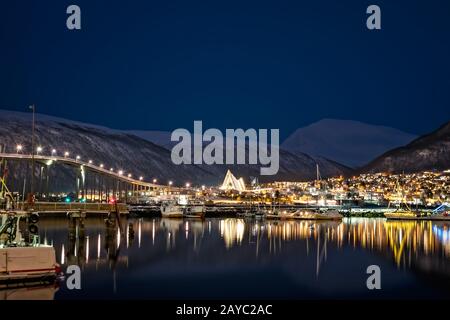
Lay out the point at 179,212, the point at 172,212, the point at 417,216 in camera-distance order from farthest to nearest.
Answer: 1. the point at 417,216
2. the point at 179,212
3. the point at 172,212

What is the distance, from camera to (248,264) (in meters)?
33.7

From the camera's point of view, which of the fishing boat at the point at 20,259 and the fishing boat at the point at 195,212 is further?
the fishing boat at the point at 195,212

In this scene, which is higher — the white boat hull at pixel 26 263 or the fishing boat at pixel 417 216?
the white boat hull at pixel 26 263

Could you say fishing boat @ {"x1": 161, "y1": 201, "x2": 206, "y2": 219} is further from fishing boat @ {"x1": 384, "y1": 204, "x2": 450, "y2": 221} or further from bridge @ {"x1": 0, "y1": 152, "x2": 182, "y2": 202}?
fishing boat @ {"x1": 384, "y1": 204, "x2": 450, "y2": 221}

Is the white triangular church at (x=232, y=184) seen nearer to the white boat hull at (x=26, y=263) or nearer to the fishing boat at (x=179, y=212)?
the fishing boat at (x=179, y=212)

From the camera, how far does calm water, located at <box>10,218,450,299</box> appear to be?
2519cm

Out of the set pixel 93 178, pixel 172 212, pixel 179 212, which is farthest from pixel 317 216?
pixel 93 178

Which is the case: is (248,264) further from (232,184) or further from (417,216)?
(232,184)

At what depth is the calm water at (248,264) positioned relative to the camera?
992 inches

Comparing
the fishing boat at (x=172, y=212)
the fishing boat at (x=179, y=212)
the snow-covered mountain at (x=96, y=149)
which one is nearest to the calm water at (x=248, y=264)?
the fishing boat at (x=179, y=212)

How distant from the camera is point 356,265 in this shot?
33.6 meters

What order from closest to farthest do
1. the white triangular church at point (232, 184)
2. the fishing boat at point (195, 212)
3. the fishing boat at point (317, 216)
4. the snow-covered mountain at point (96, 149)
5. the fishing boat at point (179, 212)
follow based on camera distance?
1. the fishing boat at point (317, 216)
2. the fishing boat at point (195, 212)
3. the fishing boat at point (179, 212)
4. the snow-covered mountain at point (96, 149)
5. the white triangular church at point (232, 184)
